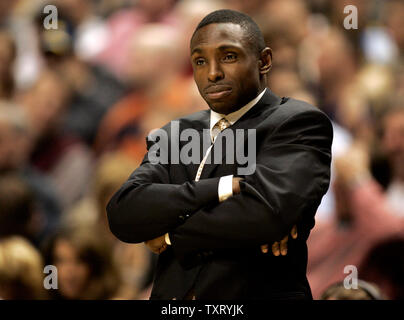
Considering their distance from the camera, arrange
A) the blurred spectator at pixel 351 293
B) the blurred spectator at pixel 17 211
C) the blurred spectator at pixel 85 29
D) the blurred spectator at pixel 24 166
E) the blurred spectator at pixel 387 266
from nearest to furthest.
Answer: the blurred spectator at pixel 351 293, the blurred spectator at pixel 387 266, the blurred spectator at pixel 17 211, the blurred spectator at pixel 24 166, the blurred spectator at pixel 85 29

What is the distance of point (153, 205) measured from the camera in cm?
238

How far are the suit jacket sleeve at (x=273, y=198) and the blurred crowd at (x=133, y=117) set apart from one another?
196cm

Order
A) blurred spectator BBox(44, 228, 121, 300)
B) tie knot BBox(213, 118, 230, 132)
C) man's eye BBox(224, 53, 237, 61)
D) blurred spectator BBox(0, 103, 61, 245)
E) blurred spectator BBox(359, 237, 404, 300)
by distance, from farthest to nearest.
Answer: blurred spectator BBox(0, 103, 61, 245)
blurred spectator BBox(359, 237, 404, 300)
blurred spectator BBox(44, 228, 121, 300)
tie knot BBox(213, 118, 230, 132)
man's eye BBox(224, 53, 237, 61)

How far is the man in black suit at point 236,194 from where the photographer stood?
2.26m

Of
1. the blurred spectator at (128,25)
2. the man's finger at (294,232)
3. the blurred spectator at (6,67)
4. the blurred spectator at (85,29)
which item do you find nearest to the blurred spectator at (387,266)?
the man's finger at (294,232)

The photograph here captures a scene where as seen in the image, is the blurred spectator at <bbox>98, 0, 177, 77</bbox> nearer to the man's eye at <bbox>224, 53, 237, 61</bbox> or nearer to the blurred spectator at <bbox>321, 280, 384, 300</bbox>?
the blurred spectator at <bbox>321, 280, 384, 300</bbox>

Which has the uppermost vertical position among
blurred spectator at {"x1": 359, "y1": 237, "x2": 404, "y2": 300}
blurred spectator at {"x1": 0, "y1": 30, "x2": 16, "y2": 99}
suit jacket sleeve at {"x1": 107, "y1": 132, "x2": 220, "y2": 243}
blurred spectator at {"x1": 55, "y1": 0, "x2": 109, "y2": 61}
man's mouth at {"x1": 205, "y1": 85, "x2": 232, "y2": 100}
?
blurred spectator at {"x1": 55, "y1": 0, "x2": 109, "y2": 61}

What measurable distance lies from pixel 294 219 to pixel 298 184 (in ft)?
0.36

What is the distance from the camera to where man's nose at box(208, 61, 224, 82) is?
234 centimetres

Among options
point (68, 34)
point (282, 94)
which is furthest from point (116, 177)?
point (68, 34)

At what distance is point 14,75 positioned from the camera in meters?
5.92

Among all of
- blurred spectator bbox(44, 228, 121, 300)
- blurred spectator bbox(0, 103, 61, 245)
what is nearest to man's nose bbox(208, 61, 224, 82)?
blurred spectator bbox(44, 228, 121, 300)

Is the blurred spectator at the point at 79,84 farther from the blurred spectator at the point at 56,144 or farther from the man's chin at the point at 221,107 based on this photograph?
the man's chin at the point at 221,107

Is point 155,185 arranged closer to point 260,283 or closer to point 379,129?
point 260,283
